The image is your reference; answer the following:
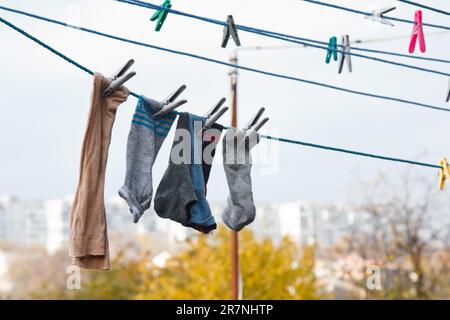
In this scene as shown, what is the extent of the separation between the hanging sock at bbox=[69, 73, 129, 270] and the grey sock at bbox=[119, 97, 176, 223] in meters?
0.20

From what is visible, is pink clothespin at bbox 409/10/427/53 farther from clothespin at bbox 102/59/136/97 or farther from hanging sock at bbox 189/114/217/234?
clothespin at bbox 102/59/136/97

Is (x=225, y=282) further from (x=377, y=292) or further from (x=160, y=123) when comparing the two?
(x=160, y=123)

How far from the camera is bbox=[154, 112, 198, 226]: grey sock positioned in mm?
5801

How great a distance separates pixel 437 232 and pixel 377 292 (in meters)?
2.98

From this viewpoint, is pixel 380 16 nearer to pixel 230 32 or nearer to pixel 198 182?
pixel 230 32

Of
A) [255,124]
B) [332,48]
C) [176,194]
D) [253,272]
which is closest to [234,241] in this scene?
[253,272]

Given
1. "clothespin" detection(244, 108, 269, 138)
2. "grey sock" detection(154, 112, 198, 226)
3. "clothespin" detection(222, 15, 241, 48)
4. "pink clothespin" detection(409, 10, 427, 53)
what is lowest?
"grey sock" detection(154, 112, 198, 226)

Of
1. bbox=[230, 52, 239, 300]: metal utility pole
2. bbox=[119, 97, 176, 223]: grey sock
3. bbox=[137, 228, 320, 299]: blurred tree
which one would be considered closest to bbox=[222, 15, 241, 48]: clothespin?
bbox=[119, 97, 176, 223]: grey sock

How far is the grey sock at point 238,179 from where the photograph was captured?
19.8 ft

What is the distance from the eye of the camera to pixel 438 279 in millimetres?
25859

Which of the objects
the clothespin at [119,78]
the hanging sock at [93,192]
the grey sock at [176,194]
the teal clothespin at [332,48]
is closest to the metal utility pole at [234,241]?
the teal clothespin at [332,48]

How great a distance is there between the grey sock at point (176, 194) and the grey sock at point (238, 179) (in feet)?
1.10

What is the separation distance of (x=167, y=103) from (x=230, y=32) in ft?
2.19
